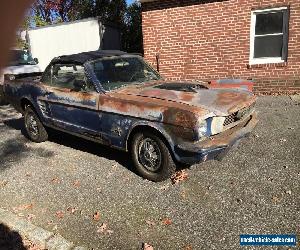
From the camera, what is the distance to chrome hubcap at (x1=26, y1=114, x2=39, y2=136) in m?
6.75

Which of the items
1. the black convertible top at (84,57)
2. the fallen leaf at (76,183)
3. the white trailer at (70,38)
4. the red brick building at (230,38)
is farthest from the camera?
the white trailer at (70,38)

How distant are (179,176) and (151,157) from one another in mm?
495

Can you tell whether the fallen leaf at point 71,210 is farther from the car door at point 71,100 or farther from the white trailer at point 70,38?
the white trailer at point 70,38

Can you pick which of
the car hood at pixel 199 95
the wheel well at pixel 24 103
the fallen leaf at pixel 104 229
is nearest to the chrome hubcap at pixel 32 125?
the wheel well at pixel 24 103

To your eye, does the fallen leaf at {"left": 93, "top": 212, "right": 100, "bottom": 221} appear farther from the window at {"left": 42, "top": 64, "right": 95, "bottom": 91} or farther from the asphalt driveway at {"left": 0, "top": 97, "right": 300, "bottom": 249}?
the window at {"left": 42, "top": 64, "right": 95, "bottom": 91}

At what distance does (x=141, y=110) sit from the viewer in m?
4.49

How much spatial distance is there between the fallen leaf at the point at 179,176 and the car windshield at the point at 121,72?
1.59 m

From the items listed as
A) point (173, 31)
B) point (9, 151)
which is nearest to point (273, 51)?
point (173, 31)

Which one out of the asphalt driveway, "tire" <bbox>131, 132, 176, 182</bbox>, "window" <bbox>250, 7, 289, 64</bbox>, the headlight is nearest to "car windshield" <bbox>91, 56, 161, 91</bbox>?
"tire" <bbox>131, 132, 176, 182</bbox>

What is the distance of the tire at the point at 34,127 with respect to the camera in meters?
6.66

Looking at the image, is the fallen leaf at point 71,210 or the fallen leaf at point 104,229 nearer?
the fallen leaf at point 104,229

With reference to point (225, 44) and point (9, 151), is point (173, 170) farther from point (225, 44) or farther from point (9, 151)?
point (225, 44)

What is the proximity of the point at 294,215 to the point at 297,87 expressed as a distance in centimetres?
679

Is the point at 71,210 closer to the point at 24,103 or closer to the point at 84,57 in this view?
the point at 84,57
